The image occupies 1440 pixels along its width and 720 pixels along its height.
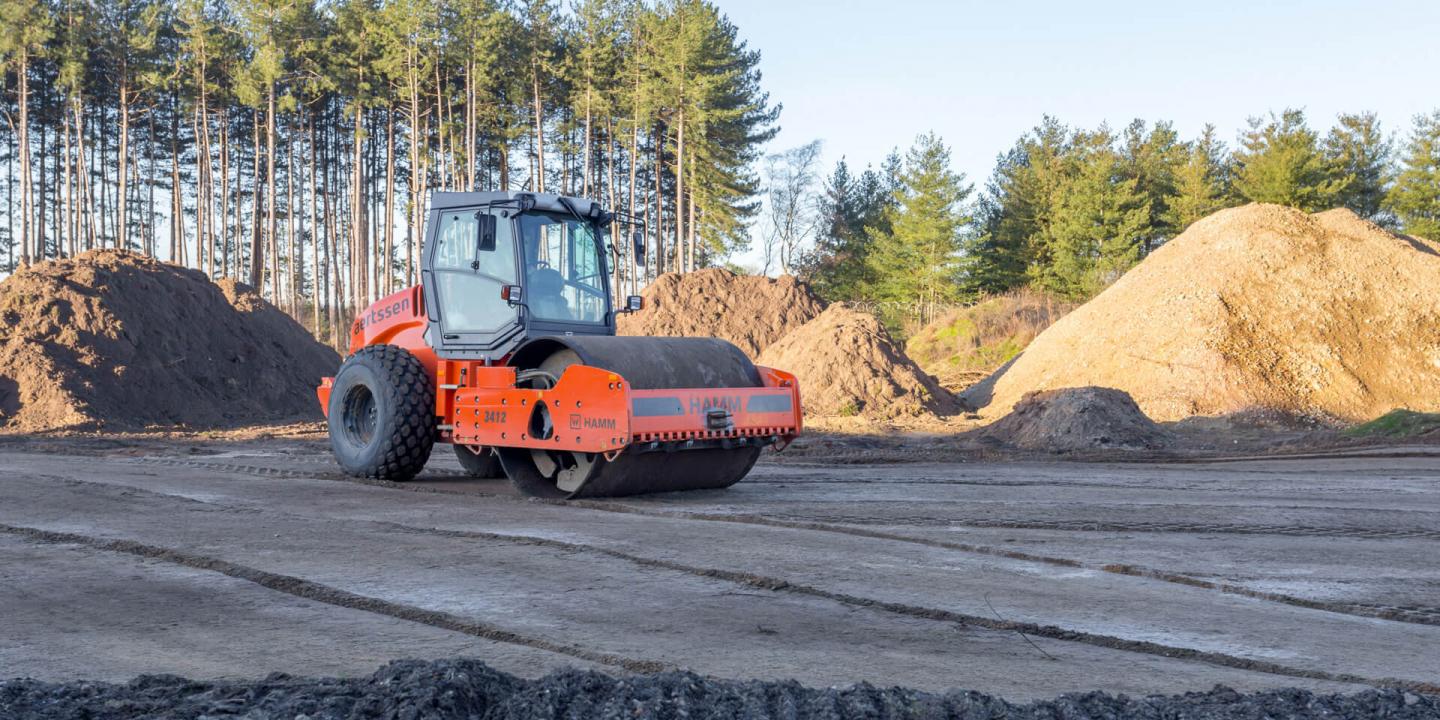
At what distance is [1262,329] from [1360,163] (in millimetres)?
38333

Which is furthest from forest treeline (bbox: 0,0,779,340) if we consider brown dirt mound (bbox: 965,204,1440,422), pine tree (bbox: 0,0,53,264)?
brown dirt mound (bbox: 965,204,1440,422)

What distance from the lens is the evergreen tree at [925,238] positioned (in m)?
48.1

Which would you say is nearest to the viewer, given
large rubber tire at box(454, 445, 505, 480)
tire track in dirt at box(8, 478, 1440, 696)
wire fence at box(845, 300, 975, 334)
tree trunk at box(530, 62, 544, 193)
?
tire track in dirt at box(8, 478, 1440, 696)

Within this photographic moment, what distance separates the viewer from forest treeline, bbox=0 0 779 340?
1721 inches

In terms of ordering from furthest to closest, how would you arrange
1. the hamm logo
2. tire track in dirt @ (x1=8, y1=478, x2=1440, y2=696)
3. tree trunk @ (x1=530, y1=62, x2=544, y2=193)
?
tree trunk @ (x1=530, y1=62, x2=544, y2=193) < the hamm logo < tire track in dirt @ (x1=8, y1=478, x2=1440, y2=696)

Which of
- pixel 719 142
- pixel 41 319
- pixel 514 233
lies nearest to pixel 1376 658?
pixel 514 233

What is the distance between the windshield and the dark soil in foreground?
22.8 ft

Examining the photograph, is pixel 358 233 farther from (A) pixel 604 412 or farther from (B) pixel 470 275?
(A) pixel 604 412

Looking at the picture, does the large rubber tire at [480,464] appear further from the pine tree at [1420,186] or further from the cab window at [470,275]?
the pine tree at [1420,186]

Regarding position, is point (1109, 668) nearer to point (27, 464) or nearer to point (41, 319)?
point (27, 464)

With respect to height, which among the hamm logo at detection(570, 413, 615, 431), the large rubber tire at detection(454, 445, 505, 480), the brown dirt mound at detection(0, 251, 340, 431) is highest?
the brown dirt mound at detection(0, 251, 340, 431)

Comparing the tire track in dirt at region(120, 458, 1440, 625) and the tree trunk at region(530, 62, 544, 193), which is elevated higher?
the tree trunk at region(530, 62, 544, 193)

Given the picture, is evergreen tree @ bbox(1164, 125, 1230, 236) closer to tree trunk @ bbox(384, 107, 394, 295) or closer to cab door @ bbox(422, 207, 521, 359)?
tree trunk @ bbox(384, 107, 394, 295)

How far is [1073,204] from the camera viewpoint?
159ft
